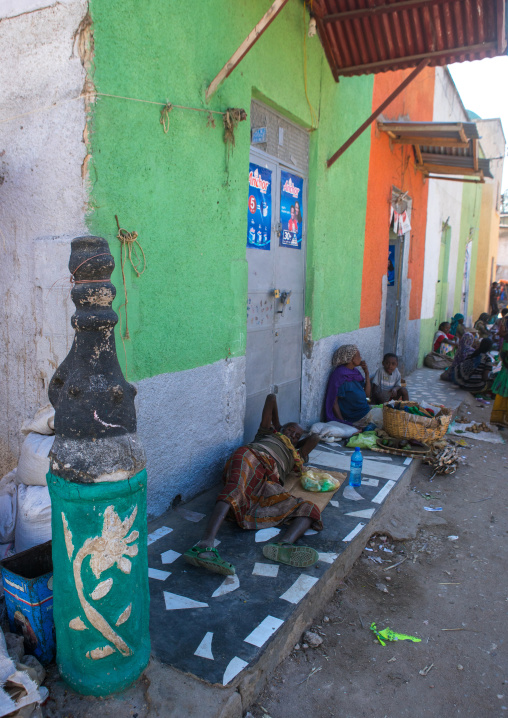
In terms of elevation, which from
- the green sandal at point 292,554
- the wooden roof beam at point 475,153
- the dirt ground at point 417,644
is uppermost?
the wooden roof beam at point 475,153

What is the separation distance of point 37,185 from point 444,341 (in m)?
10.8

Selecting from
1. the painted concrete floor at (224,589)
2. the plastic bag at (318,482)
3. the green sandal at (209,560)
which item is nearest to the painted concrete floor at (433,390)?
the plastic bag at (318,482)

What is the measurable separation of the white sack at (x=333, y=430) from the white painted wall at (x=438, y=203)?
615cm

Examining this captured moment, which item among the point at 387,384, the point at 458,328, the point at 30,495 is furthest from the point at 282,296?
the point at 458,328

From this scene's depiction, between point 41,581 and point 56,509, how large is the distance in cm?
43

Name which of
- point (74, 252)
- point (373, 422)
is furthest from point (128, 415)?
point (373, 422)

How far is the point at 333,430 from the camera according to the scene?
219 inches

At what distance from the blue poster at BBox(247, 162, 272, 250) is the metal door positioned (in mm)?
4744

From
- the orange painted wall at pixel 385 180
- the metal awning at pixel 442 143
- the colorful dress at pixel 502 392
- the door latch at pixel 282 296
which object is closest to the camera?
the door latch at pixel 282 296

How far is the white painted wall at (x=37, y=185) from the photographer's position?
9.06 ft

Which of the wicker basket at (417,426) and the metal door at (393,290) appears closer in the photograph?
the wicker basket at (417,426)

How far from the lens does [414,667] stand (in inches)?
101

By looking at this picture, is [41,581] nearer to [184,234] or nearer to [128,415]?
[128,415]

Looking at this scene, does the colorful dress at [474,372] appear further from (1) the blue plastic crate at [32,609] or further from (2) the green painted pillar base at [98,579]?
(1) the blue plastic crate at [32,609]
